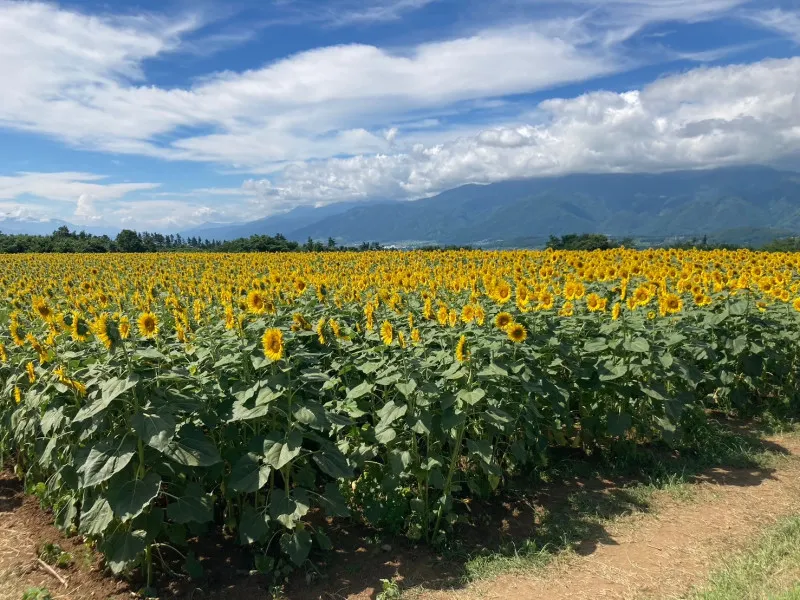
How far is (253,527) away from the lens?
380 centimetres

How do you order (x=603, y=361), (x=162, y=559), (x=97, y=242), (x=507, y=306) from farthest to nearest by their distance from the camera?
1. (x=97, y=242)
2. (x=507, y=306)
3. (x=603, y=361)
4. (x=162, y=559)

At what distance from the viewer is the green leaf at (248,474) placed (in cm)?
366

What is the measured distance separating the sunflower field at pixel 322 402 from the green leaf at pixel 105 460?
0.01m

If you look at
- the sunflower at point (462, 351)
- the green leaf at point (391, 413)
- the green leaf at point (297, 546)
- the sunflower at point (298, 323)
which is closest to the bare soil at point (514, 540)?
the green leaf at point (297, 546)

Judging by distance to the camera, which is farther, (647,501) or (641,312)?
(641,312)

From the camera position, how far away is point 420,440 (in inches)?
190

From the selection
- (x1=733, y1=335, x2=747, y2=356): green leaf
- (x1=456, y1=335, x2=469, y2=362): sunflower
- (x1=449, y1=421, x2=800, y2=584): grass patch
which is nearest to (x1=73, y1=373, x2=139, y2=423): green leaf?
(x1=456, y1=335, x2=469, y2=362): sunflower

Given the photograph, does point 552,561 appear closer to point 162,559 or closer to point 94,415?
point 162,559

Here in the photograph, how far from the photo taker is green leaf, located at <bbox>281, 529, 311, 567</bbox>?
148 inches

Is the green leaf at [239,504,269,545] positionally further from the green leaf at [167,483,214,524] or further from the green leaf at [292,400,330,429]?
the green leaf at [292,400,330,429]

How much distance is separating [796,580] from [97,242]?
161ft

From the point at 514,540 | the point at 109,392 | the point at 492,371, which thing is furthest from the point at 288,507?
the point at 514,540

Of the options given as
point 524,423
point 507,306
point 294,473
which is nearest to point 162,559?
point 294,473

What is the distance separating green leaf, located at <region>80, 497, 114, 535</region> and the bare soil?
640 mm
